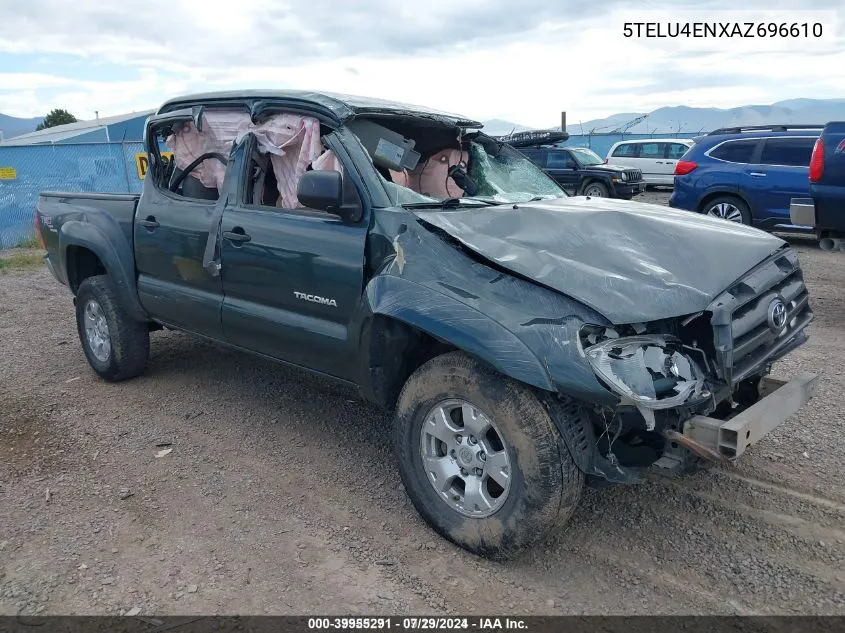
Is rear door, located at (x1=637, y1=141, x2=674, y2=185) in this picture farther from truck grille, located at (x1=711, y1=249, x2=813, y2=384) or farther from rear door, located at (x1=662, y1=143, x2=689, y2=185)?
truck grille, located at (x1=711, y1=249, x2=813, y2=384)

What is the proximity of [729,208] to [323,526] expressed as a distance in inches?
379

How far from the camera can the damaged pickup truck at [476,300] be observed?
2.76 meters

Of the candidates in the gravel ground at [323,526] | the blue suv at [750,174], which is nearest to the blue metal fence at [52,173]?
the gravel ground at [323,526]

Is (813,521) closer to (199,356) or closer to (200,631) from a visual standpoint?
(200,631)

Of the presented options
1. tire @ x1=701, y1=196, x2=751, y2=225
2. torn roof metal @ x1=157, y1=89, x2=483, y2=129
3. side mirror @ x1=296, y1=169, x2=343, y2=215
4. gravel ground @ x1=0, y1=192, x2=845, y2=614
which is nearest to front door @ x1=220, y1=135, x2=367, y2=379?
side mirror @ x1=296, y1=169, x2=343, y2=215

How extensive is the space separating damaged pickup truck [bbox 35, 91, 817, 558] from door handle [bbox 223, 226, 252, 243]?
0.4 inches

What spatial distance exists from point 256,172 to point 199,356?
242cm

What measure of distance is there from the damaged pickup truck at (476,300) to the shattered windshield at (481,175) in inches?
0.7

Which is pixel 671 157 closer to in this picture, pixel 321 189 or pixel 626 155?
pixel 626 155

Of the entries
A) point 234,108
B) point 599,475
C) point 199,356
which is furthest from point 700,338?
point 199,356

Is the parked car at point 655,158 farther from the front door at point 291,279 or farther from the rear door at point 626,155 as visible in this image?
the front door at point 291,279

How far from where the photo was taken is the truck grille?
110 inches

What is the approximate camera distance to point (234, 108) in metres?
4.39

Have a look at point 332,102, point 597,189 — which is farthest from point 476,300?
point 597,189
